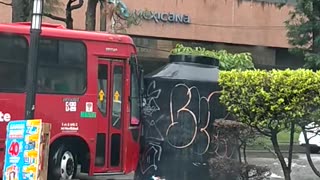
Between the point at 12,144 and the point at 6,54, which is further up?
the point at 6,54

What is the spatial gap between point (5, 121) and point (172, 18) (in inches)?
1060

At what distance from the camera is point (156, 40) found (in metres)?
39.2

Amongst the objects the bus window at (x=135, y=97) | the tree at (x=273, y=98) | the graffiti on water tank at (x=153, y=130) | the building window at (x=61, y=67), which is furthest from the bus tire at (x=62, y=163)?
the tree at (x=273, y=98)

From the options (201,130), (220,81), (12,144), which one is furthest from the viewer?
(201,130)

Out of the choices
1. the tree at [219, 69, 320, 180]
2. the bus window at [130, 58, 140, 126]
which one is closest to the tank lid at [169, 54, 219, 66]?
the bus window at [130, 58, 140, 126]

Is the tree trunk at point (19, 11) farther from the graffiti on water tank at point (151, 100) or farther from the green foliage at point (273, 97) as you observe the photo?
the green foliage at point (273, 97)

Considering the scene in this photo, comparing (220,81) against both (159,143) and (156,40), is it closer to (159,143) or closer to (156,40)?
(159,143)

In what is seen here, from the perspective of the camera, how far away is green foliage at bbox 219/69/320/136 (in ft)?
32.9

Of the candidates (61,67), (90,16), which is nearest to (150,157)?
(61,67)

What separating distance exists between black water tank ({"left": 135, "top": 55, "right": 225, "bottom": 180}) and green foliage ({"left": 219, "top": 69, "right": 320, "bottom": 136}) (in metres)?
1.08

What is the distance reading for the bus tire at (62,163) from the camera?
12.7m

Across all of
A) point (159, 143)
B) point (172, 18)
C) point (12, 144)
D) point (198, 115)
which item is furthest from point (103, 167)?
point (172, 18)

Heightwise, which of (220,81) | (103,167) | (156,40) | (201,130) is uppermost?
(156,40)

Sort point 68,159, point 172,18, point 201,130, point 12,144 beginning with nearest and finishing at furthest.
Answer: point 12,144 → point 201,130 → point 68,159 → point 172,18
